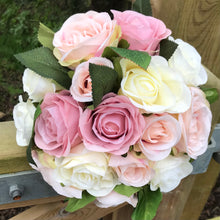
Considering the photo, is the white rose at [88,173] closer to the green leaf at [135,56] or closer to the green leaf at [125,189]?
the green leaf at [125,189]

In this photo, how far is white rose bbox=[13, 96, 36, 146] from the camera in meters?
0.61

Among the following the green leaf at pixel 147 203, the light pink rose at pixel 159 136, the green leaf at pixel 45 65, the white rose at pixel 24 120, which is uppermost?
the green leaf at pixel 45 65

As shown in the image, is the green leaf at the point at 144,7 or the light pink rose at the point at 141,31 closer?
the light pink rose at the point at 141,31

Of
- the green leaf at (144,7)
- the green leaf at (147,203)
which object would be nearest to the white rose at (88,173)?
the green leaf at (147,203)

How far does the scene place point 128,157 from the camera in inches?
23.8

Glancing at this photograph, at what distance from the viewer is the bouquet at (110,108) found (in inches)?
21.8

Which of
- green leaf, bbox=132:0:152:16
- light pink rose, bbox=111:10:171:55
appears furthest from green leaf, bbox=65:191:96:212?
green leaf, bbox=132:0:152:16

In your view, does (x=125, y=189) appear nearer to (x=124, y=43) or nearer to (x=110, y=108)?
(x=110, y=108)

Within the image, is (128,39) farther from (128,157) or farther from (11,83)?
(11,83)

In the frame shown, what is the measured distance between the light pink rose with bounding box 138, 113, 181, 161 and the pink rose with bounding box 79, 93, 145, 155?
0.09 feet

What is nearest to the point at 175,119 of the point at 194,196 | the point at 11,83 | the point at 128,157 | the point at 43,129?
the point at 128,157

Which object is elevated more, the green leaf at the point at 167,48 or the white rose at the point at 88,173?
the green leaf at the point at 167,48

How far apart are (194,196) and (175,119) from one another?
1293 millimetres

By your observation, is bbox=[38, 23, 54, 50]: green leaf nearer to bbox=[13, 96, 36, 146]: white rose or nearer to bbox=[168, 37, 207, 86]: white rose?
bbox=[13, 96, 36, 146]: white rose
